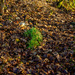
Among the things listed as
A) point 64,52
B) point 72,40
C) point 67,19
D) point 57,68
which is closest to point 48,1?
point 67,19

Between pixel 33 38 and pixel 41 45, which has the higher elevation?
pixel 33 38

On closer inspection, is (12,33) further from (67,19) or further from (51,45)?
(67,19)

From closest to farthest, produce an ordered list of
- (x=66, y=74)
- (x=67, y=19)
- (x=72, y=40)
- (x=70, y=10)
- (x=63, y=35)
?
(x=66, y=74)
(x=72, y=40)
(x=63, y=35)
(x=67, y=19)
(x=70, y=10)

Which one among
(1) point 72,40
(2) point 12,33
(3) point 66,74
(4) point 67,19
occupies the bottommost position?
(3) point 66,74

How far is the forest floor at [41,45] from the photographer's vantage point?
3.17 meters

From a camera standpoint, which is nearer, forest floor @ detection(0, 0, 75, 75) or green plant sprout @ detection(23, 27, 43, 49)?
forest floor @ detection(0, 0, 75, 75)

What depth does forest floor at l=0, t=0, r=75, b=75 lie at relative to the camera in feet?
10.4

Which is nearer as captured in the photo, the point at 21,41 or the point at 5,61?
the point at 5,61

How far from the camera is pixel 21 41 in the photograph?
4.03m

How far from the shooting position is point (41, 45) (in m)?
4.00

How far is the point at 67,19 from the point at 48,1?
2.07m

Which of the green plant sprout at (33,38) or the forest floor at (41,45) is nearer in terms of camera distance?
the forest floor at (41,45)

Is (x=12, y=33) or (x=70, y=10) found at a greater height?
(x=70, y=10)

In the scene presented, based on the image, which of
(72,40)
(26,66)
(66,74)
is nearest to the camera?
(66,74)
